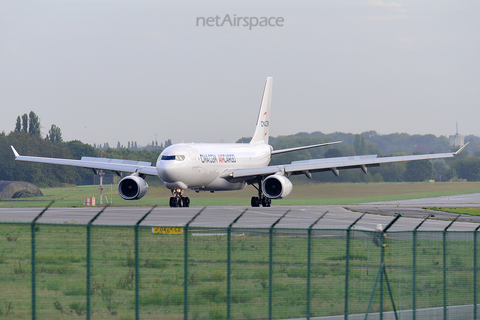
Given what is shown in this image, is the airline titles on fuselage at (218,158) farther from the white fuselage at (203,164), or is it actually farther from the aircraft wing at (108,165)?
the aircraft wing at (108,165)

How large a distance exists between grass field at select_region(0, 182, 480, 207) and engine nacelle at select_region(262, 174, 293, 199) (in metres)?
4.68

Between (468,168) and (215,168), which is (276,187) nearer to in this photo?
(215,168)

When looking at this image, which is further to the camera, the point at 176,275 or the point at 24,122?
the point at 24,122

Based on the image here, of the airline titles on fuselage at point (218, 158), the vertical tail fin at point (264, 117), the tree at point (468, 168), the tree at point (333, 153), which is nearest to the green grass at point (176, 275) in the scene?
the airline titles on fuselage at point (218, 158)

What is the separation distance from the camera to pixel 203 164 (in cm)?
3916

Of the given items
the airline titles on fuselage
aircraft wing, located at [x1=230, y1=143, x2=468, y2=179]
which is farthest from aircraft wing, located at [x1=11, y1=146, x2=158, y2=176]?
aircraft wing, located at [x1=230, y1=143, x2=468, y2=179]

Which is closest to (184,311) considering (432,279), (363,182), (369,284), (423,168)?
(369,284)

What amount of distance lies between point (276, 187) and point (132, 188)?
9.15 m

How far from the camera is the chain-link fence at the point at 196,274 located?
9.48 metres

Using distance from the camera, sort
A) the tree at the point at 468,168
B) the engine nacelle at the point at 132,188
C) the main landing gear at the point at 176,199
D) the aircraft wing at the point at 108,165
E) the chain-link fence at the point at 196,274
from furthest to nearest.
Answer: the tree at the point at 468,168
the aircraft wing at the point at 108,165
the engine nacelle at the point at 132,188
the main landing gear at the point at 176,199
the chain-link fence at the point at 196,274

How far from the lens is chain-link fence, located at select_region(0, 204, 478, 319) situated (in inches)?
373

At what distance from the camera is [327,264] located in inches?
415

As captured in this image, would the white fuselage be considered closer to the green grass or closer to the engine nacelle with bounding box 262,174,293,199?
the engine nacelle with bounding box 262,174,293,199

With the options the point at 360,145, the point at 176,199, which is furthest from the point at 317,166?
the point at 360,145
